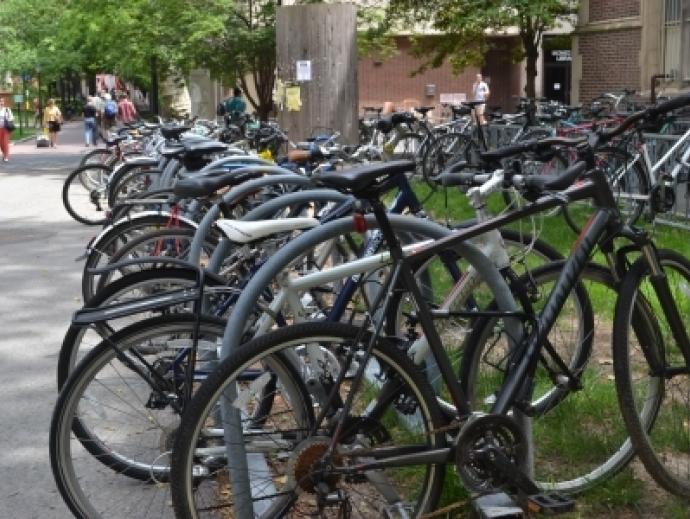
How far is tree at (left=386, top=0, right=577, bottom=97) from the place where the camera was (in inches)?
834

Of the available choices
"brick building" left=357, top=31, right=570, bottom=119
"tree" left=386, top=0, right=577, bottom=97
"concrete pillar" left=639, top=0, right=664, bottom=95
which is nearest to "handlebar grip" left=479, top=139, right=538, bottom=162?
"concrete pillar" left=639, top=0, right=664, bottom=95

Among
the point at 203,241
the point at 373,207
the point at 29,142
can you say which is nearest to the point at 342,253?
the point at 203,241

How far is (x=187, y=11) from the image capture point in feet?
64.8

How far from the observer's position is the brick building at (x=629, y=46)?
64.7ft

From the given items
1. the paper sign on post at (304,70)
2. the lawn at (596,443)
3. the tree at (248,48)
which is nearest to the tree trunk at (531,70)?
the tree at (248,48)

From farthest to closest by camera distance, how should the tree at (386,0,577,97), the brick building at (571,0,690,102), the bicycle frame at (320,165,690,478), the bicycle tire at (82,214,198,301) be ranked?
1. the tree at (386,0,577,97)
2. the brick building at (571,0,690,102)
3. the bicycle tire at (82,214,198,301)
4. the bicycle frame at (320,165,690,478)

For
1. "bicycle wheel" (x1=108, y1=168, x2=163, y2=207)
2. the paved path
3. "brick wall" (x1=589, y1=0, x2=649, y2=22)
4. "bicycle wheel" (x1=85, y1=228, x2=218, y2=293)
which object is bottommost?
the paved path

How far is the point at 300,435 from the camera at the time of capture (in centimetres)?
338

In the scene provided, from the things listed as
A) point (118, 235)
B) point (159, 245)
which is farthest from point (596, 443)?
point (118, 235)

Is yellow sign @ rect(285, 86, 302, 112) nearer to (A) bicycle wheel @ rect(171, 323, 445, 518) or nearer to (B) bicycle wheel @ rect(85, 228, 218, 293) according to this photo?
(B) bicycle wheel @ rect(85, 228, 218, 293)

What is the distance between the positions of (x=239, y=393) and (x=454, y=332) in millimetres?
1027

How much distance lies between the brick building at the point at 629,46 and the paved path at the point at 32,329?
1112cm

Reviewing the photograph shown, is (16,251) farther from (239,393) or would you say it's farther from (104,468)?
(239,393)

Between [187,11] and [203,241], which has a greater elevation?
[187,11]
